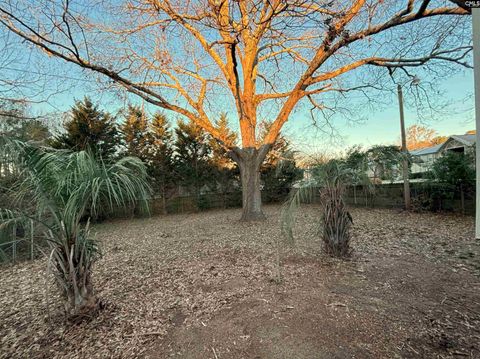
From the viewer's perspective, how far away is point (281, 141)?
36.3ft

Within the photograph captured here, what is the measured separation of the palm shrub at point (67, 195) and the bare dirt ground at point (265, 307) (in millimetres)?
402

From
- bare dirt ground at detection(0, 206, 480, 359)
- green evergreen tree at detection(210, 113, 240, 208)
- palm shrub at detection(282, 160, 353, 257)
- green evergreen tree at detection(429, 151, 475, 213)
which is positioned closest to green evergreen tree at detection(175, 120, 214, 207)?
green evergreen tree at detection(210, 113, 240, 208)

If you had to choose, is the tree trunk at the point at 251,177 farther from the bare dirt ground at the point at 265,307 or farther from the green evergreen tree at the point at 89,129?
the green evergreen tree at the point at 89,129

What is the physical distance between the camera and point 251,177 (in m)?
6.94

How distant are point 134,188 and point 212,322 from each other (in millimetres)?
1334

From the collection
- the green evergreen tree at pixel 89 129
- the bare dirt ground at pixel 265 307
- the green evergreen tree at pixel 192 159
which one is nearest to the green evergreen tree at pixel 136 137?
the green evergreen tree at pixel 89 129

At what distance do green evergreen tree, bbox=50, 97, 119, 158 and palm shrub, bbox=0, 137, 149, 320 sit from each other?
7.74 m

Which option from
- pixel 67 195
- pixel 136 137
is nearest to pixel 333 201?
pixel 67 195

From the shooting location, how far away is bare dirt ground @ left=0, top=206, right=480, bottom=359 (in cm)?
171

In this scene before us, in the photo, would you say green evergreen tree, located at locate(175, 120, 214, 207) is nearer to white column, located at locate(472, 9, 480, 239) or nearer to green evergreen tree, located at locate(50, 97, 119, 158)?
green evergreen tree, located at locate(50, 97, 119, 158)

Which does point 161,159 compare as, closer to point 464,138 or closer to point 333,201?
point 333,201

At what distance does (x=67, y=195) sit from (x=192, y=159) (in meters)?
9.82

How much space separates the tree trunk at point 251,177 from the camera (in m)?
6.94

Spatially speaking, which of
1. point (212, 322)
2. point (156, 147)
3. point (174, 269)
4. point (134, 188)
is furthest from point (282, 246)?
point (156, 147)
